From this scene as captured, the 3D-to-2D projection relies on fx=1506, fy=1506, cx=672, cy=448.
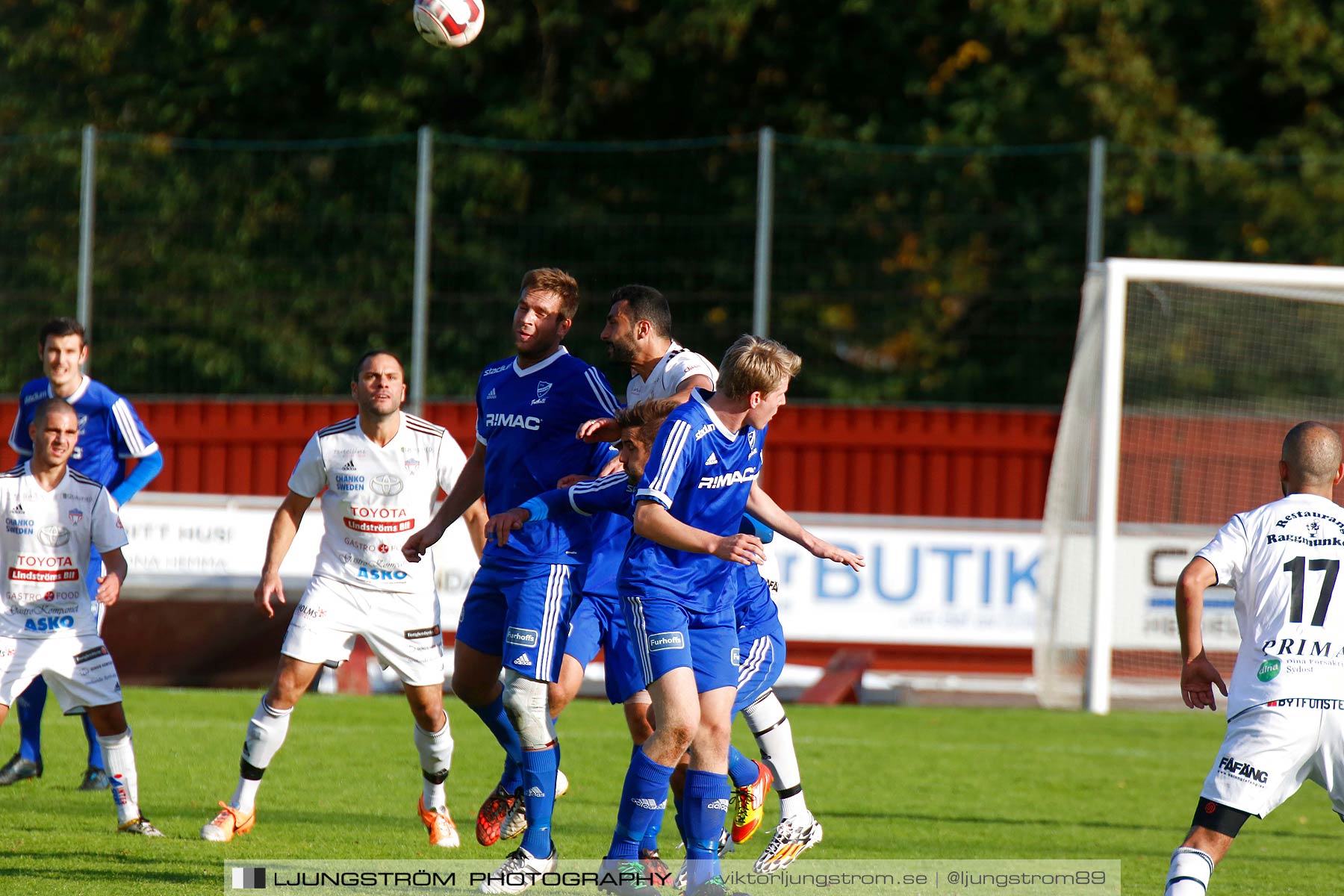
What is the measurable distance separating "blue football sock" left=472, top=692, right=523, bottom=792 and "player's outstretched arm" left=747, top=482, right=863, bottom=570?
55.6 inches

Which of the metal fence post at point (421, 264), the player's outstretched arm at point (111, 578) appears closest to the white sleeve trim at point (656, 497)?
the player's outstretched arm at point (111, 578)

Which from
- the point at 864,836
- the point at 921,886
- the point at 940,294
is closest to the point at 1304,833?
the point at 864,836

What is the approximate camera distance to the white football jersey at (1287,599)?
490cm

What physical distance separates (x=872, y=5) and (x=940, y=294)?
23.5ft

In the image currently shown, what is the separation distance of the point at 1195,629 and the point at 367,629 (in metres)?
3.40

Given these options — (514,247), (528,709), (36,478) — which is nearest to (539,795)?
(528,709)

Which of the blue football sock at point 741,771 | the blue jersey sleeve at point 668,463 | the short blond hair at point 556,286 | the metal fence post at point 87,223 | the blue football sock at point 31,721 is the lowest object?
the blue football sock at point 31,721

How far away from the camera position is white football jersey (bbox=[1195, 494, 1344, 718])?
16.1 feet

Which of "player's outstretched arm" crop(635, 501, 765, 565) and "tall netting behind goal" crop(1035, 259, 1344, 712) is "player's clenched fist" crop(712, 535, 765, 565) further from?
"tall netting behind goal" crop(1035, 259, 1344, 712)

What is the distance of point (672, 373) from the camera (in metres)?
5.86

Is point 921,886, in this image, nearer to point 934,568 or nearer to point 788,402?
point 934,568

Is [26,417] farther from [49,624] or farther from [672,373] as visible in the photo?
[672,373]

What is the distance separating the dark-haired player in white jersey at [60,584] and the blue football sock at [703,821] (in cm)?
256

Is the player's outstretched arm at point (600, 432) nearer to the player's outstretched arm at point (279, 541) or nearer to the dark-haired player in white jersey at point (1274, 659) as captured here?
the player's outstretched arm at point (279, 541)
